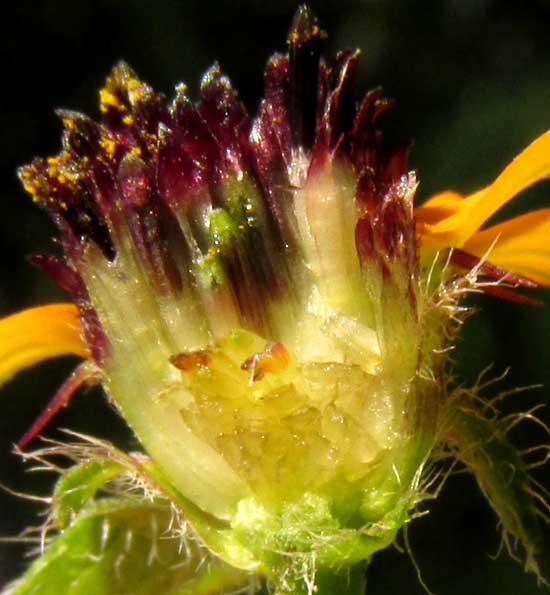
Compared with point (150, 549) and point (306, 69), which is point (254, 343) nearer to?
point (150, 549)

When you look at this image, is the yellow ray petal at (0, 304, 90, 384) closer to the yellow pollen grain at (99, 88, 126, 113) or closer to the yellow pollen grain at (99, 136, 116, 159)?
the yellow pollen grain at (99, 136, 116, 159)

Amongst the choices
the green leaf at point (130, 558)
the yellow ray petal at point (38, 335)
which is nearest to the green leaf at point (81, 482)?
the green leaf at point (130, 558)

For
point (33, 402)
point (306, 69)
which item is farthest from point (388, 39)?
point (306, 69)

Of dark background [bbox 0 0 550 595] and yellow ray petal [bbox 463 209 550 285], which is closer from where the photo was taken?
yellow ray petal [bbox 463 209 550 285]

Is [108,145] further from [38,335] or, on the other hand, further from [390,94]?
[390,94]

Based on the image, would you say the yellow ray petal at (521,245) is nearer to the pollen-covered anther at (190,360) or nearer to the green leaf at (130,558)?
the pollen-covered anther at (190,360)

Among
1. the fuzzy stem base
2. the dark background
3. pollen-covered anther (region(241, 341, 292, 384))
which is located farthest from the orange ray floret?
the dark background
